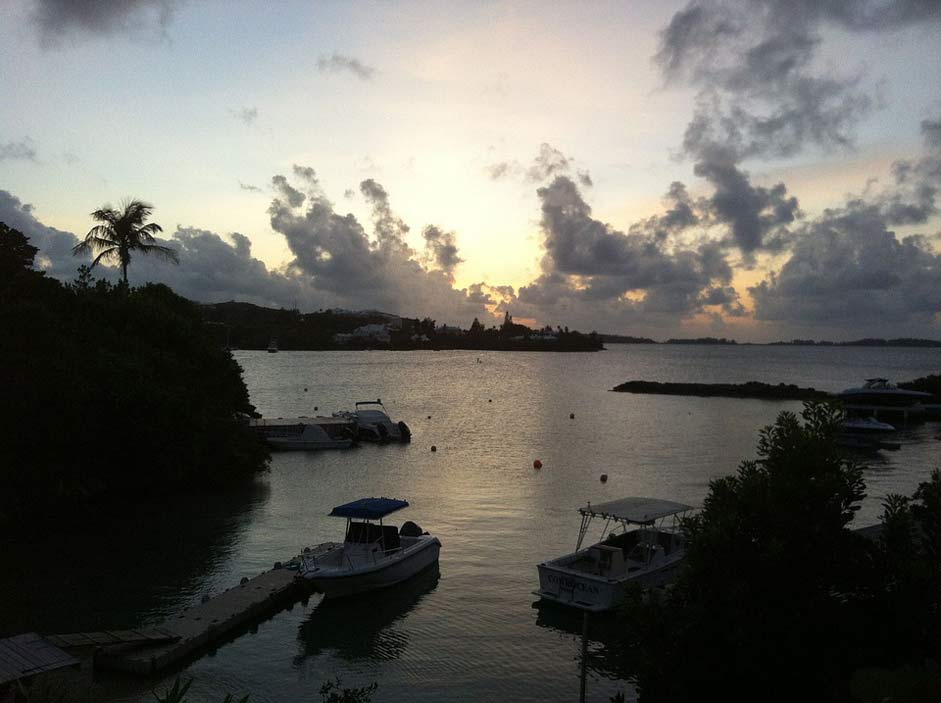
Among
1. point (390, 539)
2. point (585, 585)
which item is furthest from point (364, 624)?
point (585, 585)

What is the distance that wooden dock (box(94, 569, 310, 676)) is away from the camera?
1780 cm

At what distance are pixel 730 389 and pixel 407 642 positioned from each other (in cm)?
10882

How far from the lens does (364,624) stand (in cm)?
2227

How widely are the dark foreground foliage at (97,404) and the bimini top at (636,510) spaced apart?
73.3 ft

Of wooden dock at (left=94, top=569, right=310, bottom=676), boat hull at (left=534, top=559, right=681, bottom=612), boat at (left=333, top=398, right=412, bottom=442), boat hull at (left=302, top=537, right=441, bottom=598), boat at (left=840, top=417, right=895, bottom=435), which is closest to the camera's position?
wooden dock at (left=94, top=569, right=310, bottom=676)

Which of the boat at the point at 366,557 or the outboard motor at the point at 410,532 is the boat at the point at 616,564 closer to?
the boat at the point at 366,557

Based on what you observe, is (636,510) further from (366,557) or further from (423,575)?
(366,557)

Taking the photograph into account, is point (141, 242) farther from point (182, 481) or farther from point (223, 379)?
point (182, 481)

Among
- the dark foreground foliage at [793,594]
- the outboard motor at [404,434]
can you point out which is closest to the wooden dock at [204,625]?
the dark foreground foliage at [793,594]

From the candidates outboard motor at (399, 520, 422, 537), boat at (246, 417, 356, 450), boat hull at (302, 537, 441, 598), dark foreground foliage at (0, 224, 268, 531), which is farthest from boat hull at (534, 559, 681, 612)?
boat at (246, 417, 356, 450)

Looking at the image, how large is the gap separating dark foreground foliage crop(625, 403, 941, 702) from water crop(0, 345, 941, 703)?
7.34 metres

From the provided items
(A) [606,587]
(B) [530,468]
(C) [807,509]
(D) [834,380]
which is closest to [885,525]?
(C) [807,509]

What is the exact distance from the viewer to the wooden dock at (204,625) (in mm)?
17797

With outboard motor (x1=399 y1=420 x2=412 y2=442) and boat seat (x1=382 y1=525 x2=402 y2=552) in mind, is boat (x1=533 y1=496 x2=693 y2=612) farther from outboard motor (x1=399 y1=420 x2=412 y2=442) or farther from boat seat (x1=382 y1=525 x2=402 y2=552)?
outboard motor (x1=399 y1=420 x2=412 y2=442)
